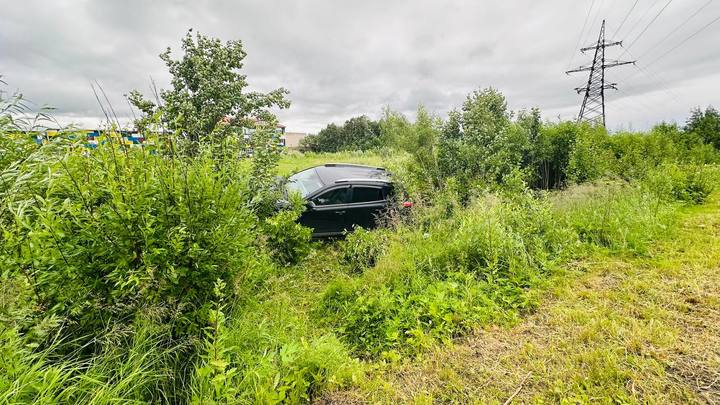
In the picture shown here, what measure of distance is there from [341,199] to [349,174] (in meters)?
0.84

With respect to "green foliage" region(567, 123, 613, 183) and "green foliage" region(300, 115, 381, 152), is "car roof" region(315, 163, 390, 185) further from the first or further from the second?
"green foliage" region(300, 115, 381, 152)

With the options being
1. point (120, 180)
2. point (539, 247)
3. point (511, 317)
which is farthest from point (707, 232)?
point (120, 180)

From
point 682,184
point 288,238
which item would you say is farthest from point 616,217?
point 288,238

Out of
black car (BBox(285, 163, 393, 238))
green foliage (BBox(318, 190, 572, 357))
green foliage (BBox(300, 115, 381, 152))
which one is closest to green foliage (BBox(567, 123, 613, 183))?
green foliage (BBox(318, 190, 572, 357))

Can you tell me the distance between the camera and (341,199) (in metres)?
6.21

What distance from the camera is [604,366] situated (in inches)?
90.4

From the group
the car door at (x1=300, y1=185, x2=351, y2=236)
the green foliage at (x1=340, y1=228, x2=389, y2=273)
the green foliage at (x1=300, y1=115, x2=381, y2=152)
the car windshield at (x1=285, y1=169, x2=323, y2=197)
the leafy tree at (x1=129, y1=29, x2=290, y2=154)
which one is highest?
the green foliage at (x1=300, y1=115, x2=381, y2=152)

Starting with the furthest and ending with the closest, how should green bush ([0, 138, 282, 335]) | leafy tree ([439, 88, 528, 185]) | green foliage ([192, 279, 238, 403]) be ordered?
1. leafy tree ([439, 88, 528, 185])
2. green bush ([0, 138, 282, 335])
3. green foliage ([192, 279, 238, 403])

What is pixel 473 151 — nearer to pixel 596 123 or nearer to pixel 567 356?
pixel 596 123

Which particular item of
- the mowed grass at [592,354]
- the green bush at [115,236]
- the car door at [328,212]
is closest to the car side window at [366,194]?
the car door at [328,212]

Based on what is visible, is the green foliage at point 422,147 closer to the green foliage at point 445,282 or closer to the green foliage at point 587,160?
the green foliage at point 445,282

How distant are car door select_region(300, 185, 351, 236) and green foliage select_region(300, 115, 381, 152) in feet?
115

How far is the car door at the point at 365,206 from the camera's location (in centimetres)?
631

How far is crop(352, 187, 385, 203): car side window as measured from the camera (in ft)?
20.8
